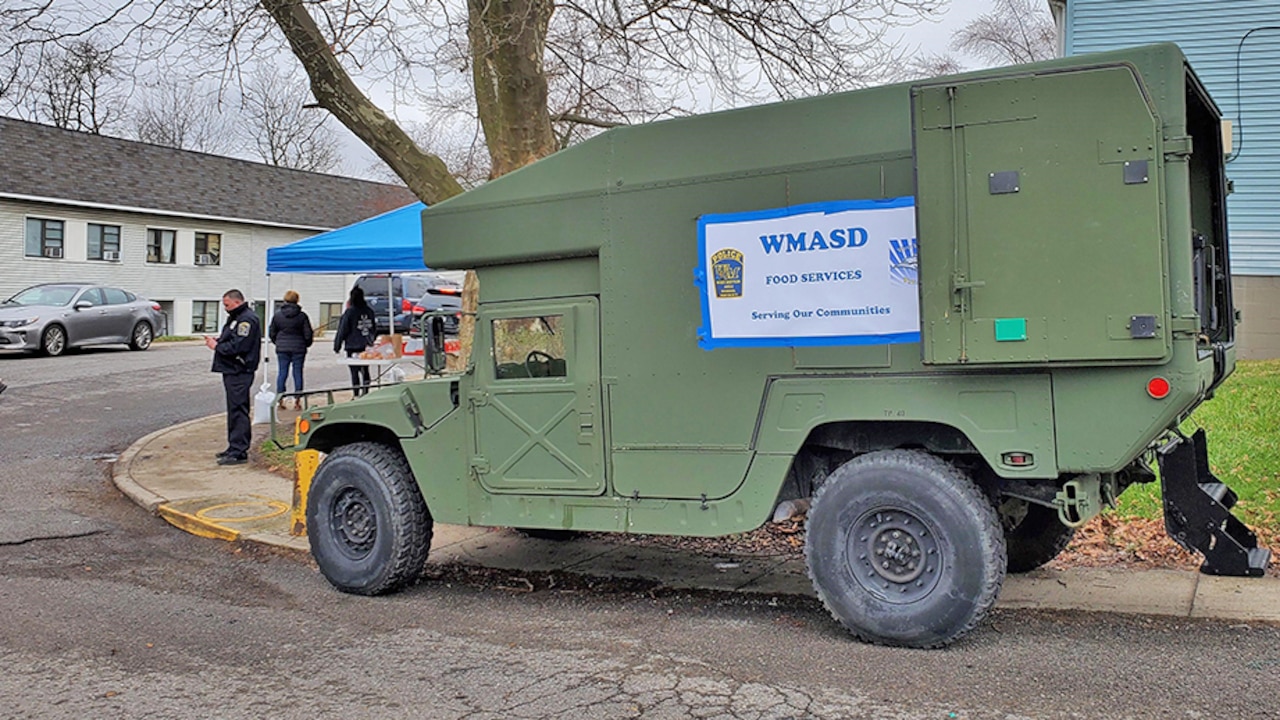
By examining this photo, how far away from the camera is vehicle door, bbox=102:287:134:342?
2417 cm

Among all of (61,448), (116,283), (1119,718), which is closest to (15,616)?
(1119,718)

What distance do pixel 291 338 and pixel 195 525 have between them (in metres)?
6.75

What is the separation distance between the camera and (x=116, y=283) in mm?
33625

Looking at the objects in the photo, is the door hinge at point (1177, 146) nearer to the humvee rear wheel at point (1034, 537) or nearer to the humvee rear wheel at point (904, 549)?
the humvee rear wheel at point (904, 549)

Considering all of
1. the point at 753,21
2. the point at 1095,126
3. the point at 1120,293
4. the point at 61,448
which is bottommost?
the point at 61,448

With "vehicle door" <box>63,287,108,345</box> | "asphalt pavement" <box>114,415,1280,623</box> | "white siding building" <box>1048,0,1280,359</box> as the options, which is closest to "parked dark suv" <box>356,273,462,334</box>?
"vehicle door" <box>63,287,108,345</box>

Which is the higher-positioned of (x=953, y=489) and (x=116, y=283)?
(x=116, y=283)

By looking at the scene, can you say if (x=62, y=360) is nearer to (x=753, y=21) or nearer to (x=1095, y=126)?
(x=753, y=21)

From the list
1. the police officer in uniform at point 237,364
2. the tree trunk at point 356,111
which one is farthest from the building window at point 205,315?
the police officer in uniform at point 237,364

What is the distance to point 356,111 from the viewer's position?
12.7 meters

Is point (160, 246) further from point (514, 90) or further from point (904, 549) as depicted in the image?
point (904, 549)

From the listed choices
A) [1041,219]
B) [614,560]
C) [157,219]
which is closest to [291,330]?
[614,560]

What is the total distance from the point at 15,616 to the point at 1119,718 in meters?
5.85

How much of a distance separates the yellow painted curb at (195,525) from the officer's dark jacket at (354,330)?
19.6 ft
